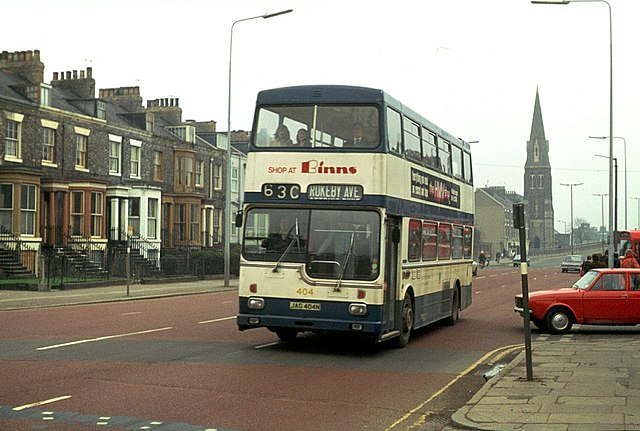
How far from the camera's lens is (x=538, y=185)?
190000mm

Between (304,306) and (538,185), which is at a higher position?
(538,185)

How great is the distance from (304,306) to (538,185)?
182 metres

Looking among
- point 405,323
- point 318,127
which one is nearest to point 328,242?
point 318,127

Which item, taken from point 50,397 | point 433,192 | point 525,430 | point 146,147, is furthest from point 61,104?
point 525,430

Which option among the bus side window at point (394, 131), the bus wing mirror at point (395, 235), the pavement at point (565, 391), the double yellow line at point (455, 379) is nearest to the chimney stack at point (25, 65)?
the bus side window at point (394, 131)

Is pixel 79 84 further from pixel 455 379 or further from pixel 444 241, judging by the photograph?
pixel 455 379

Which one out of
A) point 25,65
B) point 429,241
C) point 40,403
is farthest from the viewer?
point 25,65

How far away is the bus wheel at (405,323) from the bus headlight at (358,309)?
1.77 metres

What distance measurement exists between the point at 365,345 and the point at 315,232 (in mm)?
3095

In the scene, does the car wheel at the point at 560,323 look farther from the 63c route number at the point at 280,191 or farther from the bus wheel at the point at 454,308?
the 63c route number at the point at 280,191

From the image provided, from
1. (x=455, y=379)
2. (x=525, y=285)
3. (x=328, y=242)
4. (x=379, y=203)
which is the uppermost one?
(x=379, y=203)

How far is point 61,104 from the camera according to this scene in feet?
150

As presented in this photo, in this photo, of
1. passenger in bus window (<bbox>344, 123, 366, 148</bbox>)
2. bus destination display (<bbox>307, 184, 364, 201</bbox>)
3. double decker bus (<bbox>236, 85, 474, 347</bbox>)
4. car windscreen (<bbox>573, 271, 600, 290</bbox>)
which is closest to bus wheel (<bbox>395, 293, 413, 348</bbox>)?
double decker bus (<bbox>236, 85, 474, 347</bbox>)

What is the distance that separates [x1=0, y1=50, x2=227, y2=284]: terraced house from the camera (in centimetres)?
4009
